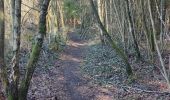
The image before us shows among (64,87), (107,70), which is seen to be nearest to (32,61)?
(64,87)

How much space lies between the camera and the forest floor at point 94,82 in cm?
1082

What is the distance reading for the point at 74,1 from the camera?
137 feet

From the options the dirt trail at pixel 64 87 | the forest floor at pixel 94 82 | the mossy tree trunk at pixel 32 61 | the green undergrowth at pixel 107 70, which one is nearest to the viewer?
the mossy tree trunk at pixel 32 61

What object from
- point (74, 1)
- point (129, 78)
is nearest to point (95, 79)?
point (129, 78)

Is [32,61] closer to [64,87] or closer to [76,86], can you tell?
[64,87]

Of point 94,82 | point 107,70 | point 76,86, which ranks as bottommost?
point 76,86

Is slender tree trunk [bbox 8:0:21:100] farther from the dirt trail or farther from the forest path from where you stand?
the forest path

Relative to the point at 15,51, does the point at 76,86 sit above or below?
below

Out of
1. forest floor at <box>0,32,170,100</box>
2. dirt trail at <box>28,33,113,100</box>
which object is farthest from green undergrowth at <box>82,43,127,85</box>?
dirt trail at <box>28,33,113,100</box>

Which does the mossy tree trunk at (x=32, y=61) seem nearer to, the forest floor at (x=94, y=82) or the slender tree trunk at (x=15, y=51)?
the slender tree trunk at (x=15, y=51)

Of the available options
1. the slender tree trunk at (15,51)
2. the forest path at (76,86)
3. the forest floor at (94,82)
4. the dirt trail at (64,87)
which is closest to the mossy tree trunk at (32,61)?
the slender tree trunk at (15,51)

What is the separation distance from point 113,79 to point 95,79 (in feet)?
2.62

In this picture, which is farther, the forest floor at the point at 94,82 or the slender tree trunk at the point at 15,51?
the forest floor at the point at 94,82

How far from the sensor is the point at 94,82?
12828 mm
